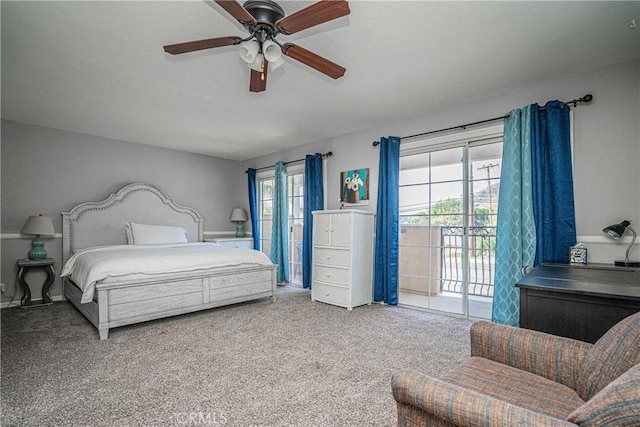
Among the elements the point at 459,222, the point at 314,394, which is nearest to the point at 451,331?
the point at 459,222

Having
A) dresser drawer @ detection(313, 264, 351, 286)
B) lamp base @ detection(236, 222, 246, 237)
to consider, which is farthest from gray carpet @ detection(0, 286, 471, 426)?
lamp base @ detection(236, 222, 246, 237)

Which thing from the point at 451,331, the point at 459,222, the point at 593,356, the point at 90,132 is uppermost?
the point at 90,132

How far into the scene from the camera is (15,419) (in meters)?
1.69

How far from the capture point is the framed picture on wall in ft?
14.1

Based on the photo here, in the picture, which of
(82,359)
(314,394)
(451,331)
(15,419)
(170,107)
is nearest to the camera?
(15,419)

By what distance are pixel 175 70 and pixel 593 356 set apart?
3.30 m

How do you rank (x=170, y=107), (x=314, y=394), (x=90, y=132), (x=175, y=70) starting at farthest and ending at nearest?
1. (x=90, y=132)
2. (x=170, y=107)
3. (x=175, y=70)
4. (x=314, y=394)

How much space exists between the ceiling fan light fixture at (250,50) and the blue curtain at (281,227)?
3.42 m

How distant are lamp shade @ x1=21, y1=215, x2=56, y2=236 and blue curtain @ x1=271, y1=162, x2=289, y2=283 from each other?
3.05 m

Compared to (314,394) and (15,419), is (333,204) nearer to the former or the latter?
(314,394)

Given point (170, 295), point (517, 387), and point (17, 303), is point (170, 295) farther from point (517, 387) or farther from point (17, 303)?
point (517, 387)

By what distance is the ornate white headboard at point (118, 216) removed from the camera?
4.41m

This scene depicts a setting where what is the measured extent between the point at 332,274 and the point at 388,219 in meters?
1.01

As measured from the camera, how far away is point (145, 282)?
3.14m
